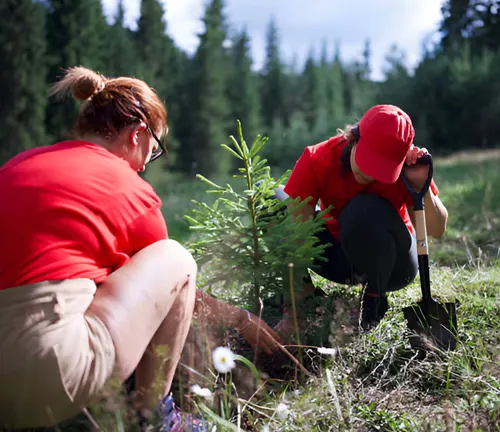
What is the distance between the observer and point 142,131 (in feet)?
6.63

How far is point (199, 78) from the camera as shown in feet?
80.8

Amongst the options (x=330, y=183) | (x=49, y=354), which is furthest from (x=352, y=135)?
(x=49, y=354)

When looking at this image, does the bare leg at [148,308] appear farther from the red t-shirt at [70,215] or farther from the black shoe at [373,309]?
the black shoe at [373,309]

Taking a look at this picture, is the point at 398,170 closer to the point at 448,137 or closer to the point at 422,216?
the point at 422,216

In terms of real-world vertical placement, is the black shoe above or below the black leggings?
below

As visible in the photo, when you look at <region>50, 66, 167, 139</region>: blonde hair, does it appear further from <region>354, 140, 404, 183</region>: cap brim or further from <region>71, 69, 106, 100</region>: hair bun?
<region>354, 140, 404, 183</region>: cap brim

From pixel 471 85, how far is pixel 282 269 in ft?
68.1

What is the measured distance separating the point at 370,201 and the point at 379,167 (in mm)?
212

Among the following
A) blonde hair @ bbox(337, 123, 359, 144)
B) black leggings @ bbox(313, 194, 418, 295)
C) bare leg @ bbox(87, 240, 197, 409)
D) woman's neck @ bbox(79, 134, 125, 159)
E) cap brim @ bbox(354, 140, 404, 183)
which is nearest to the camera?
bare leg @ bbox(87, 240, 197, 409)

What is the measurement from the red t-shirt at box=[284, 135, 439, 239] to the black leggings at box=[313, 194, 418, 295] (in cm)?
13

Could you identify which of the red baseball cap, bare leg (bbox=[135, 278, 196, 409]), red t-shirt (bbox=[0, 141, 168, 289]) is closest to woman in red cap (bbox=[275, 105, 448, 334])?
the red baseball cap

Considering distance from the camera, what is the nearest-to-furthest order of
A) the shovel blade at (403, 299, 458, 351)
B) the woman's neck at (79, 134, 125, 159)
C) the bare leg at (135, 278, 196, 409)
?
the bare leg at (135, 278, 196, 409)
the woman's neck at (79, 134, 125, 159)
the shovel blade at (403, 299, 458, 351)

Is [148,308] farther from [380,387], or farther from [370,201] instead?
[370,201]

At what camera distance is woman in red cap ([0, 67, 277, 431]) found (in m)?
1.50
